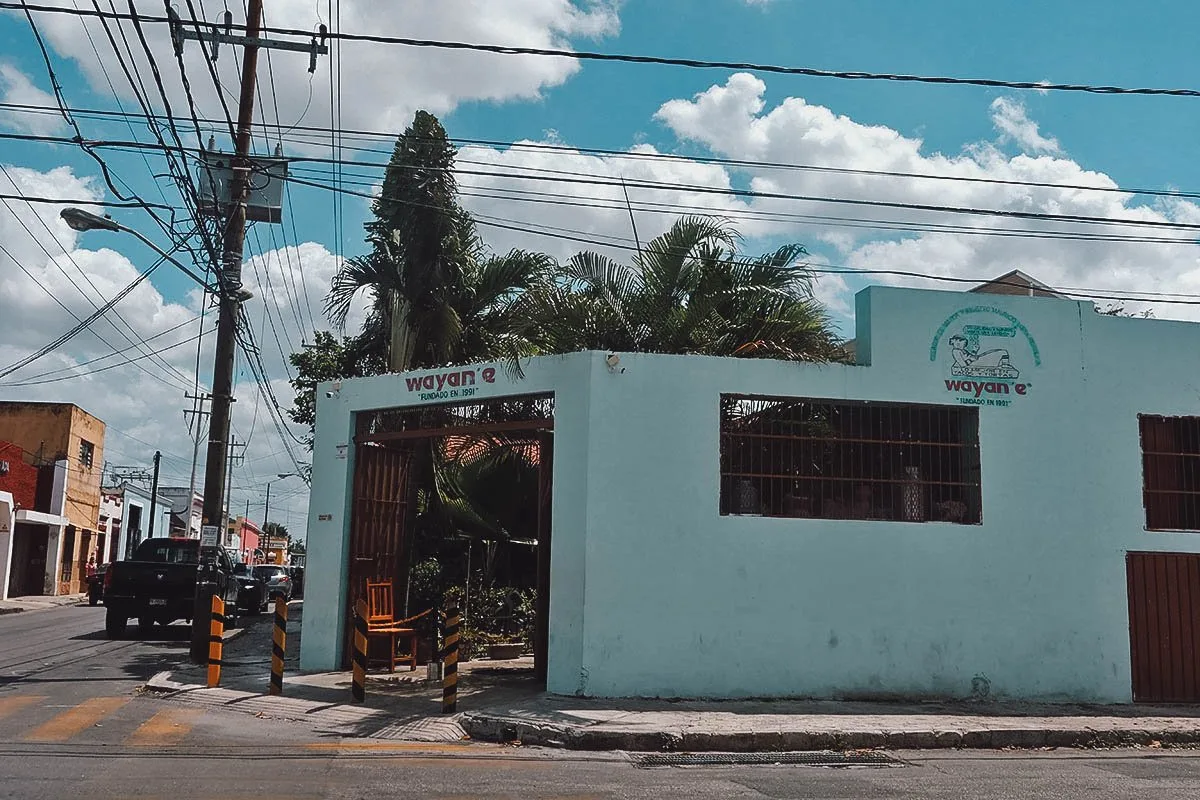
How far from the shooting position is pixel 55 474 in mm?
38719

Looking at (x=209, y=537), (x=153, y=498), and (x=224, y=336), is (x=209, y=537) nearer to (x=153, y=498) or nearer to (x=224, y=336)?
(x=224, y=336)

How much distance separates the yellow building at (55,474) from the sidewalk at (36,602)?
1.21m

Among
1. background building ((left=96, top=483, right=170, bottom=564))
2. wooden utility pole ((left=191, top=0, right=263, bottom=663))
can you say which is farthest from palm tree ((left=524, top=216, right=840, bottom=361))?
background building ((left=96, top=483, right=170, bottom=564))

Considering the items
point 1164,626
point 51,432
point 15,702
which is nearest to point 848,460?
point 1164,626

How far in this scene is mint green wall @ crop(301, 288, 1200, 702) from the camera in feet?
40.0

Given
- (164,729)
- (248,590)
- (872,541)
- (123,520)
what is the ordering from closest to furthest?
1. (164,729)
2. (872,541)
3. (248,590)
4. (123,520)

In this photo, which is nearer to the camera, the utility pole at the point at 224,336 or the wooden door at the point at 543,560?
the wooden door at the point at 543,560

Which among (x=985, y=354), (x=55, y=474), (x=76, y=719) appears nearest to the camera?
(x=76, y=719)

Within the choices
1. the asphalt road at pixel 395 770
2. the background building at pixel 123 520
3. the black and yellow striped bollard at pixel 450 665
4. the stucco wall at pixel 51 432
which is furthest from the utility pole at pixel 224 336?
the background building at pixel 123 520

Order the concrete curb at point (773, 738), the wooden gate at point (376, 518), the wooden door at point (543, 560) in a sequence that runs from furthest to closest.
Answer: the wooden gate at point (376, 518)
the wooden door at point (543, 560)
the concrete curb at point (773, 738)

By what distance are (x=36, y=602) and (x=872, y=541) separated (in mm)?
30201

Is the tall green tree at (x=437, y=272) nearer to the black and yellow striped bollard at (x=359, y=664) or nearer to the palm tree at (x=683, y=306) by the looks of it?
the palm tree at (x=683, y=306)

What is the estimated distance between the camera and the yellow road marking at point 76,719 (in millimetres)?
9352

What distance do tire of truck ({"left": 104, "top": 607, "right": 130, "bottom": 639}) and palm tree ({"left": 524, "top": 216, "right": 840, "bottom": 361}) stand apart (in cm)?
1101
